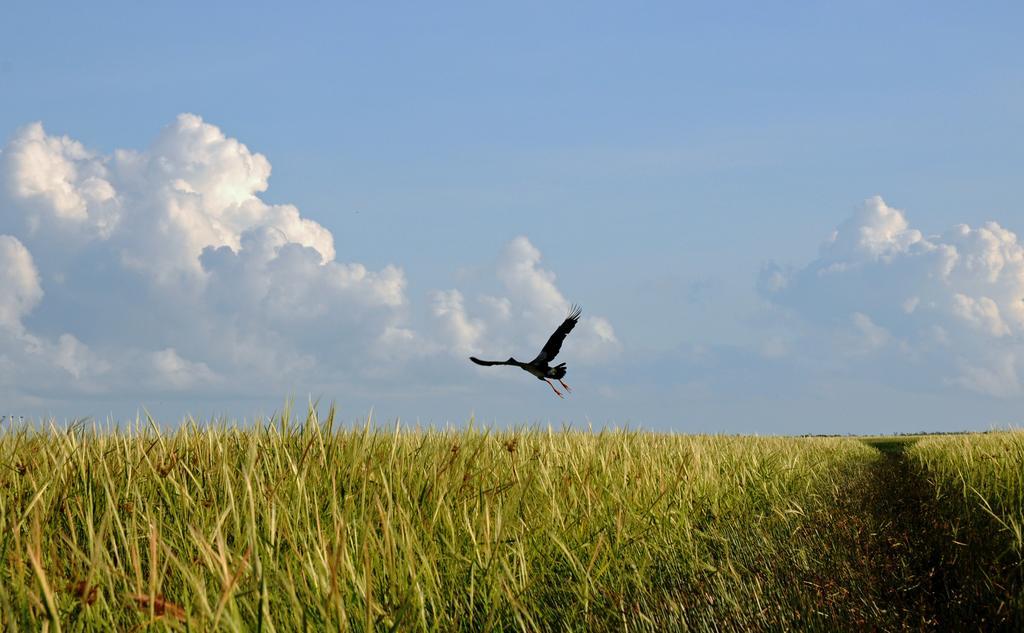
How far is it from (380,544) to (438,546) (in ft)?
2.00

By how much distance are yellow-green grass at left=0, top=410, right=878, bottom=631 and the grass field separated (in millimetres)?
20

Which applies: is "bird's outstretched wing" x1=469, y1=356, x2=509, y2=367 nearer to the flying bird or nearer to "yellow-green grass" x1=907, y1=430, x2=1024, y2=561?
the flying bird

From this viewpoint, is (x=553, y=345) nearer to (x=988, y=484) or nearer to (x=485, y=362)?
(x=485, y=362)

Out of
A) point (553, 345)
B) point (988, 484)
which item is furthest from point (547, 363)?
point (988, 484)

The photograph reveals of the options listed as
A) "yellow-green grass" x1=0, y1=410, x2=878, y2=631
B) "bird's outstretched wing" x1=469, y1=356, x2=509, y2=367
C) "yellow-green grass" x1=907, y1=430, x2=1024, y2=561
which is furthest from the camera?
"yellow-green grass" x1=907, y1=430, x2=1024, y2=561

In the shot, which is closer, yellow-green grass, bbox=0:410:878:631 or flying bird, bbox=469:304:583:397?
yellow-green grass, bbox=0:410:878:631

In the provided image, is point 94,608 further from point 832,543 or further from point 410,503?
point 832,543

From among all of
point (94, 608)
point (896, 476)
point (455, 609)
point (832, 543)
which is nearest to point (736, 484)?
point (832, 543)

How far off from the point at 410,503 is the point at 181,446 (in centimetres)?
228

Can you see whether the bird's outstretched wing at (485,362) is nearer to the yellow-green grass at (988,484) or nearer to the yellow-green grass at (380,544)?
the yellow-green grass at (380,544)

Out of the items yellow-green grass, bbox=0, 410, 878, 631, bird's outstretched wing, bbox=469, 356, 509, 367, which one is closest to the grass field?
yellow-green grass, bbox=0, 410, 878, 631

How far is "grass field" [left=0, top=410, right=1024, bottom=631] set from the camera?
2820mm

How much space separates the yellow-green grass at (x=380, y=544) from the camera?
110 inches

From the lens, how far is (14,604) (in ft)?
9.68
